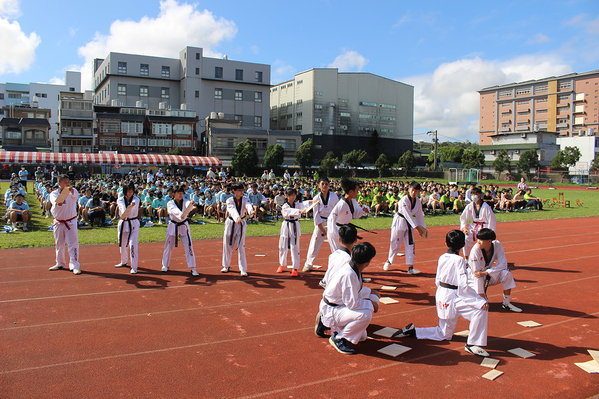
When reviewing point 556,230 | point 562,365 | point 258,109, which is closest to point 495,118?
point 258,109

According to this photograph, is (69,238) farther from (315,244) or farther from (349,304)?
(349,304)

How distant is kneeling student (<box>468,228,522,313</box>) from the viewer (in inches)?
228

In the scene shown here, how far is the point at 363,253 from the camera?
4.64m

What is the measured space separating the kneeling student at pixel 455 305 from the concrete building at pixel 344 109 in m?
71.7

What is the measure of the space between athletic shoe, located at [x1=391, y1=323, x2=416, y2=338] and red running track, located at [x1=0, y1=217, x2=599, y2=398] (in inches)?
4.8

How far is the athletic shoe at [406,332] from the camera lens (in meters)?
5.12

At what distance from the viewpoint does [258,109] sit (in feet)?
249

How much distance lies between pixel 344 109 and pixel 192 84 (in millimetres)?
30098

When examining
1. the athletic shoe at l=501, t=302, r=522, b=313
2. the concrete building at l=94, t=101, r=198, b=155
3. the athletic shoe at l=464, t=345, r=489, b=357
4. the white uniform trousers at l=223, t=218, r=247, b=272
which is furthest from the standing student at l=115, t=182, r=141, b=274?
the concrete building at l=94, t=101, r=198, b=155

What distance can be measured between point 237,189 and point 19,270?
5.14 meters

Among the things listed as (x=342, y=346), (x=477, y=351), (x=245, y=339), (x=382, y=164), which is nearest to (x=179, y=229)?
(x=245, y=339)

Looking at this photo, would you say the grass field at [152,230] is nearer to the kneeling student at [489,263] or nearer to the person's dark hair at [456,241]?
the kneeling student at [489,263]

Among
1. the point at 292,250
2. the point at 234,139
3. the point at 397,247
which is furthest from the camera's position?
the point at 234,139

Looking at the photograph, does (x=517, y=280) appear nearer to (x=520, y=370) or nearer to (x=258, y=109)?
(x=520, y=370)
